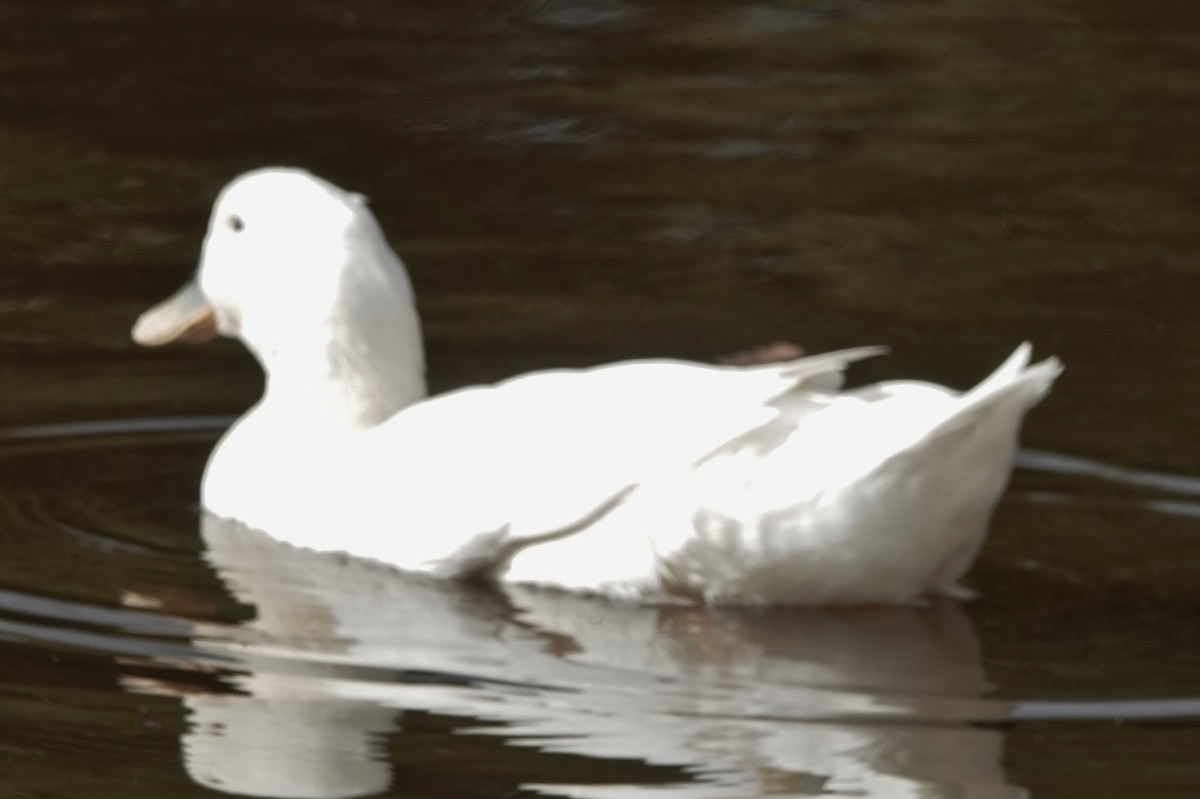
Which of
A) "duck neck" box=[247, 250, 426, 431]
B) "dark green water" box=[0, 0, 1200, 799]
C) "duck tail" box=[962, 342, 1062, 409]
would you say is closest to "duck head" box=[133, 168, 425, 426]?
"duck neck" box=[247, 250, 426, 431]

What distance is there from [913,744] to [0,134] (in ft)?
22.5

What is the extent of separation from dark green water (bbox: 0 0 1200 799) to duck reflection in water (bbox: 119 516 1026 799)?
0.01 metres

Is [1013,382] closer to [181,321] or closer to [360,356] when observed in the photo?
[360,356]

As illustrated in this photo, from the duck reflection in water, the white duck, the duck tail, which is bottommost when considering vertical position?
Answer: the duck reflection in water

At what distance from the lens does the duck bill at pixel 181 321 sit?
25.2ft

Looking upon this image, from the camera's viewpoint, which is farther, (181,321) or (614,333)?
(614,333)

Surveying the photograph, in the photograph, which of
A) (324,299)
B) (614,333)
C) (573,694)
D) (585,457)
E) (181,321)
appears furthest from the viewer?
(614,333)

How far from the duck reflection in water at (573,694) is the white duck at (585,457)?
0.45 ft

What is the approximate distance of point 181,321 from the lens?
7711 mm

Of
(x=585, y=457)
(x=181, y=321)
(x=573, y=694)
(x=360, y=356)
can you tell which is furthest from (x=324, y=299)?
(x=573, y=694)

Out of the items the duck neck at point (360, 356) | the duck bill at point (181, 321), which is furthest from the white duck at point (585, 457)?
the duck bill at point (181, 321)

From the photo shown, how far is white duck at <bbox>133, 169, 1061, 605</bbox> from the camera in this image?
5973 millimetres

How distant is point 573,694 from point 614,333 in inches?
126

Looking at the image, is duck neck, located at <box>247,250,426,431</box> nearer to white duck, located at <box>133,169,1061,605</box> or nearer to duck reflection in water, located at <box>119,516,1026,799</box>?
white duck, located at <box>133,169,1061,605</box>
